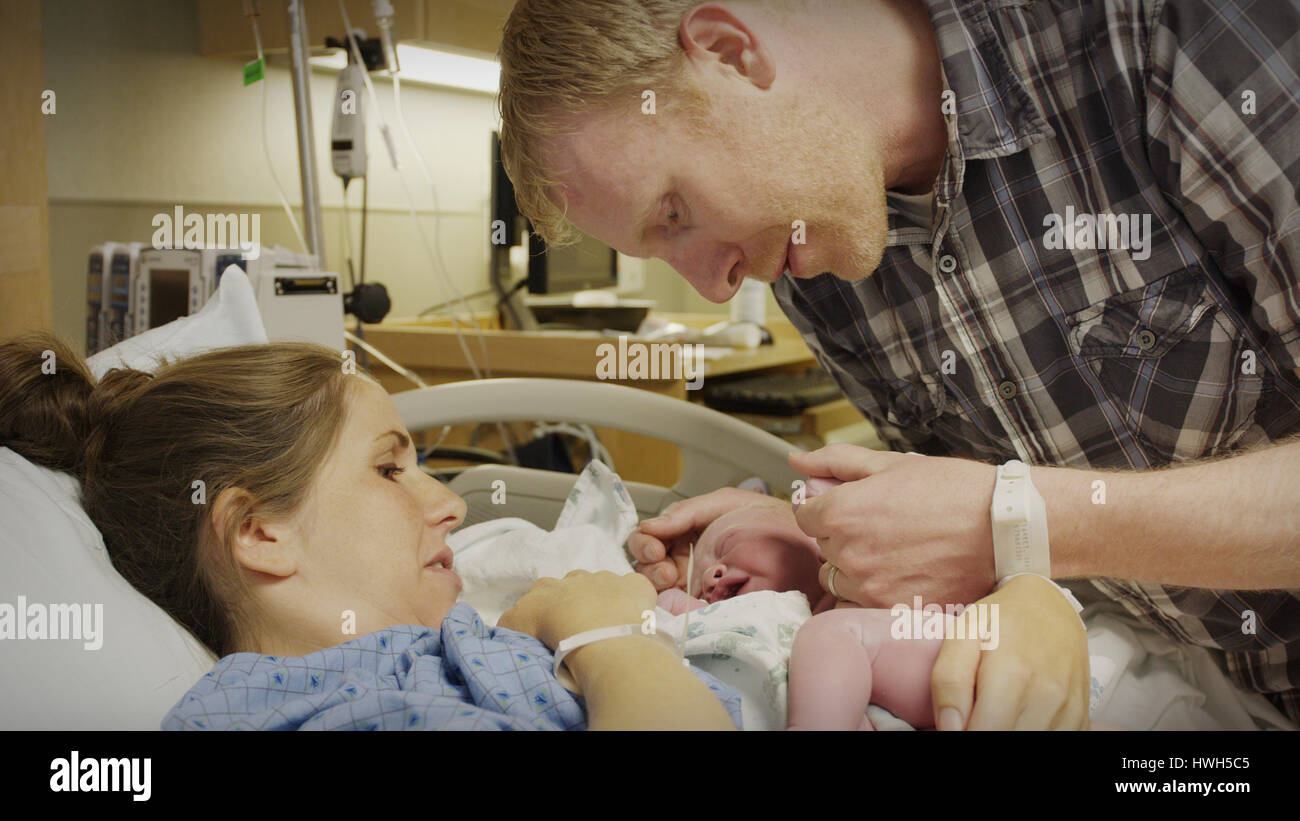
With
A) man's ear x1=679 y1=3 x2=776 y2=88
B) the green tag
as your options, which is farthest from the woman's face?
the green tag

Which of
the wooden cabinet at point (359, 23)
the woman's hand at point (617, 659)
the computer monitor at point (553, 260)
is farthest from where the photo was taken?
the computer monitor at point (553, 260)

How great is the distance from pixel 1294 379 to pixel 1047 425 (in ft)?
0.78


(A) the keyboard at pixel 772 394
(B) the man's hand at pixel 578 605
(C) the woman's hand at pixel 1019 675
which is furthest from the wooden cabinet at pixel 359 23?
(C) the woman's hand at pixel 1019 675

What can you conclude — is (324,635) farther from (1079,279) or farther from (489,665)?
(1079,279)

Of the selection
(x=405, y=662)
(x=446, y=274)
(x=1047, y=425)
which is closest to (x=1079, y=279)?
(x=1047, y=425)

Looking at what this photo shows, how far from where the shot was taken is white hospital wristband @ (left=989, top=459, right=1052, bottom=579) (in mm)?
805

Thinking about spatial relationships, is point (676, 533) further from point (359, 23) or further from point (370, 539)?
point (359, 23)

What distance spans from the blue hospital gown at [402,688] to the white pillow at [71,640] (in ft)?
0.19

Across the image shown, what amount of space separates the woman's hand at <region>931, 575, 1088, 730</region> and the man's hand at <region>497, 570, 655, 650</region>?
→ 10.8 inches

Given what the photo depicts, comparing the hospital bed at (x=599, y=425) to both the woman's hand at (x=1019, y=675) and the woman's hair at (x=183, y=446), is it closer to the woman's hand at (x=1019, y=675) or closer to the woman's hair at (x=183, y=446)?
the woman's hair at (x=183, y=446)

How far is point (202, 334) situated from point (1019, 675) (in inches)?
43.1

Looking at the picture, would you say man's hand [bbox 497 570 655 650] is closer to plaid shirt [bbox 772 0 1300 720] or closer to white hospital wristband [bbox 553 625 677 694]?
white hospital wristband [bbox 553 625 677 694]

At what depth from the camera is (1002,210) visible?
1043mm

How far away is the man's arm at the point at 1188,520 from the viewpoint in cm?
79
